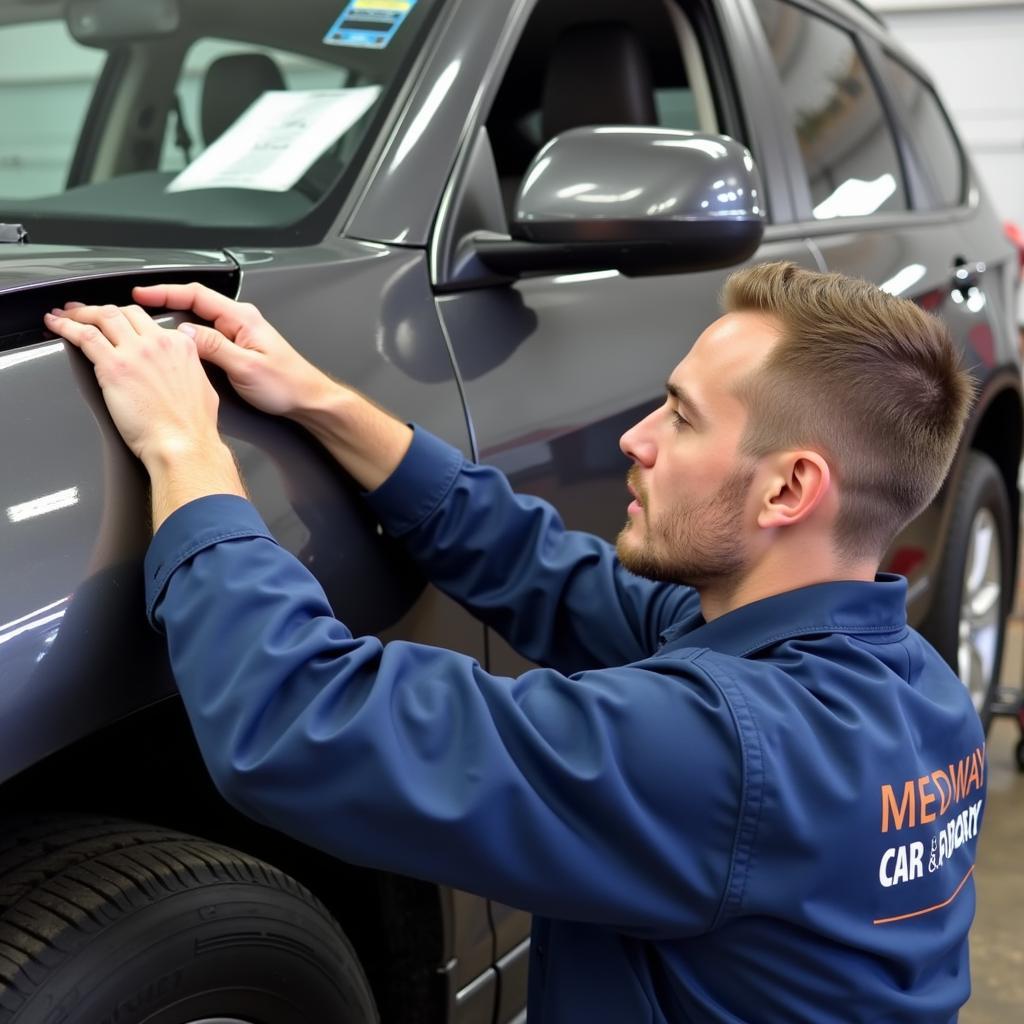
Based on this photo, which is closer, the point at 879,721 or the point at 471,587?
the point at 879,721

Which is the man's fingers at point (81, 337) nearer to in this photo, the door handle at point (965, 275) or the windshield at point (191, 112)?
the windshield at point (191, 112)

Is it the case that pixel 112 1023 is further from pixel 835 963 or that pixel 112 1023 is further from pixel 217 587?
pixel 835 963

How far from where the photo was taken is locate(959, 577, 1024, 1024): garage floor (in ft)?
7.77

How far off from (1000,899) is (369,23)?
2.06 metres

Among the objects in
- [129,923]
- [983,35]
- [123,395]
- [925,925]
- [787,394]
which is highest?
[123,395]

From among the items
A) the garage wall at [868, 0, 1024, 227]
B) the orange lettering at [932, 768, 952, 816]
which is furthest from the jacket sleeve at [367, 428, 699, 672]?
the garage wall at [868, 0, 1024, 227]

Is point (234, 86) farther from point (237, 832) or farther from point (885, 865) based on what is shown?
point (885, 865)

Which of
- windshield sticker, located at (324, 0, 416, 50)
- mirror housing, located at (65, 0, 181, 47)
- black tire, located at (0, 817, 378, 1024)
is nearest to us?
black tire, located at (0, 817, 378, 1024)

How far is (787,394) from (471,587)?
407mm

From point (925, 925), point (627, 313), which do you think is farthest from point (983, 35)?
point (925, 925)

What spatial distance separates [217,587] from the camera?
1048 millimetres

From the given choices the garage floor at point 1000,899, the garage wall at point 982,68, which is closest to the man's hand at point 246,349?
the garage floor at point 1000,899

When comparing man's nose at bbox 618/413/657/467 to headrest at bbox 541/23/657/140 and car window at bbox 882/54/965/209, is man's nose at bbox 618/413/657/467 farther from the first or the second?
car window at bbox 882/54/965/209

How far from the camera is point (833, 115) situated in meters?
2.62
